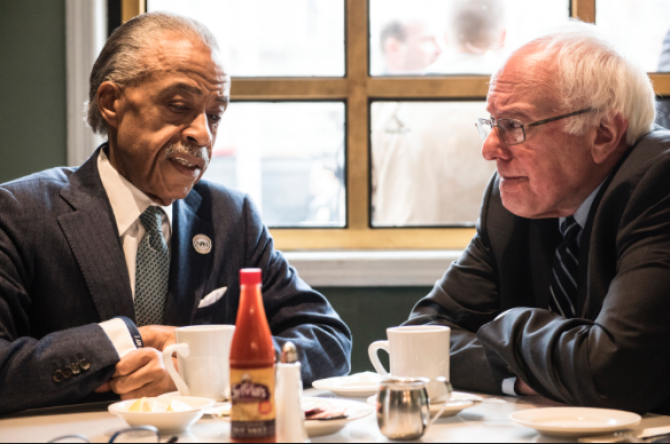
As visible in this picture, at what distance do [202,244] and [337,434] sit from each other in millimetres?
871

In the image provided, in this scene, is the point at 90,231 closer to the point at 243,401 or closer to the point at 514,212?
the point at 243,401

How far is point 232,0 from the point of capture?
114 inches

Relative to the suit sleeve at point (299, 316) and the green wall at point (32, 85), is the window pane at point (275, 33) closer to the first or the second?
the green wall at point (32, 85)

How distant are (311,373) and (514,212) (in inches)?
26.0

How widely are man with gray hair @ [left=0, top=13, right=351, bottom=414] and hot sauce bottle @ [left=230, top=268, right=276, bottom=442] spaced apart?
0.55m

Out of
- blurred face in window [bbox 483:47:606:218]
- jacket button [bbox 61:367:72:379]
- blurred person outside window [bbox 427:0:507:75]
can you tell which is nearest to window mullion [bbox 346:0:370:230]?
blurred person outside window [bbox 427:0:507:75]

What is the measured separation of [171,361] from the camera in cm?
127

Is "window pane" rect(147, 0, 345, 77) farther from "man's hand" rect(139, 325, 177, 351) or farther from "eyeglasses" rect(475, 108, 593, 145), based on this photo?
"man's hand" rect(139, 325, 177, 351)

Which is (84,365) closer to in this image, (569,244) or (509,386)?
(509,386)

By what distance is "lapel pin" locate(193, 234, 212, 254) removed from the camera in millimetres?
1872

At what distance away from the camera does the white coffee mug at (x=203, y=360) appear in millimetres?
1273

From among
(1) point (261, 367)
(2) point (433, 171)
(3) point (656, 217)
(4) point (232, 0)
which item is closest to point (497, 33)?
(2) point (433, 171)

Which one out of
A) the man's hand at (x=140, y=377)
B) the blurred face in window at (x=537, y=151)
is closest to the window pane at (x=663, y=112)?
the blurred face in window at (x=537, y=151)

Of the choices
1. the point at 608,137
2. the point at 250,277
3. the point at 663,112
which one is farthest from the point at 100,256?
the point at 663,112
